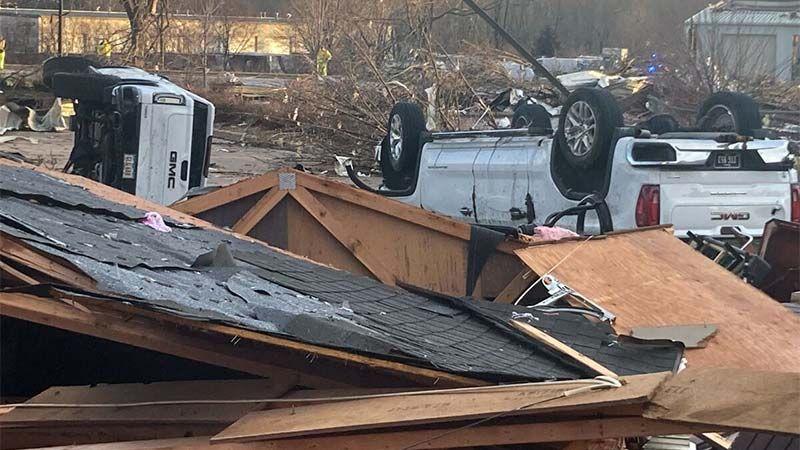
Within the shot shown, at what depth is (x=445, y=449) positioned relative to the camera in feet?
9.15

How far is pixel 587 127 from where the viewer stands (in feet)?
24.3

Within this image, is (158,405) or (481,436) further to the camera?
(158,405)

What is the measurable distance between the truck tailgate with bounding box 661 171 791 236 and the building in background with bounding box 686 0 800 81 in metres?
12.6

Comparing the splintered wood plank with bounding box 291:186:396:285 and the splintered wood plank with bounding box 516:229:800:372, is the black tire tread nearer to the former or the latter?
the splintered wood plank with bounding box 291:186:396:285

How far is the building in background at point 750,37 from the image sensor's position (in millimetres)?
20047

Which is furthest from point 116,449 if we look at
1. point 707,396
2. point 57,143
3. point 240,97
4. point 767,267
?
point 240,97

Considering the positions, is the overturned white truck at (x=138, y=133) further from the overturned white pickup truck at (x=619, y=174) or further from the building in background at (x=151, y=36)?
the building in background at (x=151, y=36)

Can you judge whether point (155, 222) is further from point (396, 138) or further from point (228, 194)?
point (396, 138)

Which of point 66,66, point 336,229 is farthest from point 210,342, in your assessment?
point 66,66

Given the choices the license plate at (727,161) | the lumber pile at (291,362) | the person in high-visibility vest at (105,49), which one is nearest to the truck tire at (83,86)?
the lumber pile at (291,362)

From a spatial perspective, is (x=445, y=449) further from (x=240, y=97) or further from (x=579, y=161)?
(x=240, y=97)

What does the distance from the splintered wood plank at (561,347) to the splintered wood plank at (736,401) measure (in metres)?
0.32

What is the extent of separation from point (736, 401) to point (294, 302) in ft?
5.55

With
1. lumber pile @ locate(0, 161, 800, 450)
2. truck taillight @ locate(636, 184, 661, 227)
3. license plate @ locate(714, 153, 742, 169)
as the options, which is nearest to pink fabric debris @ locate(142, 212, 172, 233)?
lumber pile @ locate(0, 161, 800, 450)
